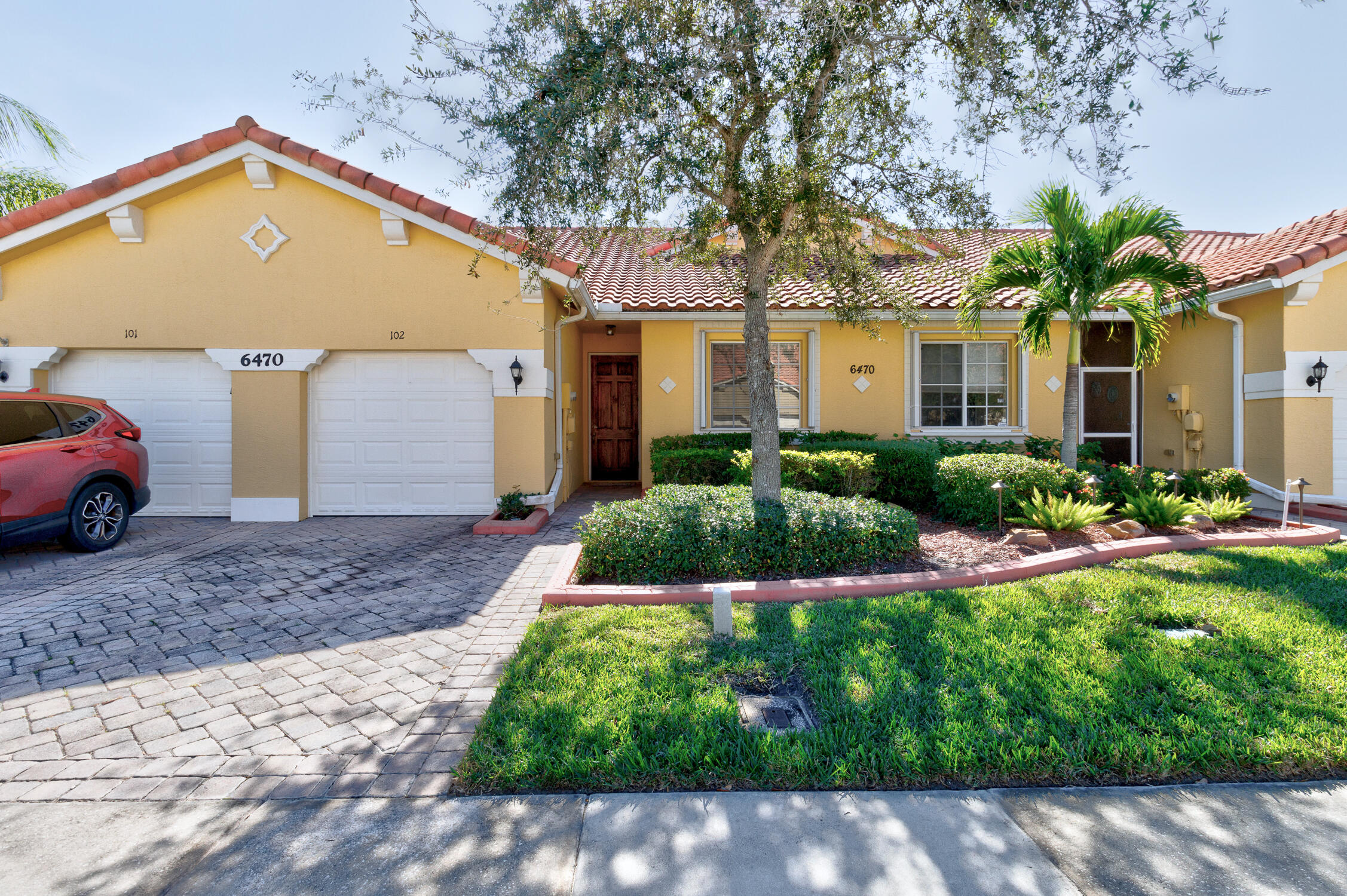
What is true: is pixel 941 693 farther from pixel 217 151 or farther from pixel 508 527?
pixel 217 151

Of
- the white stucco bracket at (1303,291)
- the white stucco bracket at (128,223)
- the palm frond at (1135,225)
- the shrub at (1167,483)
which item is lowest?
the shrub at (1167,483)

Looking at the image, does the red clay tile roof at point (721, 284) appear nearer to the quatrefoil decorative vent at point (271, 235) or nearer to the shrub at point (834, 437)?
the shrub at point (834, 437)

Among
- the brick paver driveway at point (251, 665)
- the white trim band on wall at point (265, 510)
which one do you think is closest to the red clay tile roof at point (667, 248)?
the brick paver driveway at point (251, 665)

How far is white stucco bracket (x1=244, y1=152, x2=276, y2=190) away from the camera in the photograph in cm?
848

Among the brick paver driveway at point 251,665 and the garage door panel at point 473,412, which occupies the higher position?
the garage door panel at point 473,412

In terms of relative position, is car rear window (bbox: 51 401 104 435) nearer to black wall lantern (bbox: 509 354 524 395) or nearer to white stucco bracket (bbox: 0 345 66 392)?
white stucco bracket (bbox: 0 345 66 392)

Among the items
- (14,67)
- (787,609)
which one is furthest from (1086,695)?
(14,67)

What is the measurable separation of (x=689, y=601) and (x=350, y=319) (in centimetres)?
668

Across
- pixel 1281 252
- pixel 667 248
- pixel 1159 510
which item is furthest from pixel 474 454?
pixel 1281 252

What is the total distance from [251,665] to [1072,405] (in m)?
8.47

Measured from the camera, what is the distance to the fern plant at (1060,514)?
6477 millimetres

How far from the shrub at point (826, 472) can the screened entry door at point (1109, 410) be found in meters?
6.02

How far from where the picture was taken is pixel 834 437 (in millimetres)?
10242

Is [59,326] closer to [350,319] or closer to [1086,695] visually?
[350,319]
